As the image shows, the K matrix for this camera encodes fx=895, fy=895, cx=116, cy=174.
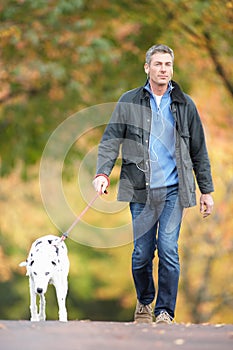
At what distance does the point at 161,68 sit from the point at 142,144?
645 mm

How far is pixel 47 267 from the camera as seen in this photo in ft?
23.6

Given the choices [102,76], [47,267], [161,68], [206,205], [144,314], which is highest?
[102,76]

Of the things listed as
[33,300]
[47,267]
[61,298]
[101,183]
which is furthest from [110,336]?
[101,183]

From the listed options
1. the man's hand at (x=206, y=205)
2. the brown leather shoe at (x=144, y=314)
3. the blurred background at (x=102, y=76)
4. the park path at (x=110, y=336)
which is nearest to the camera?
the park path at (x=110, y=336)

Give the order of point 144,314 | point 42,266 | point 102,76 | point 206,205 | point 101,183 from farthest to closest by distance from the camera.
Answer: point 102,76 → point 144,314 → point 206,205 → point 101,183 → point 42,266

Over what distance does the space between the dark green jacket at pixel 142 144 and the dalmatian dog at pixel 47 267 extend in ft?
2.36

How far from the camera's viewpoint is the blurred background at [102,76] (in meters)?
15.2

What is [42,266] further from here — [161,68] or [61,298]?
[161,68]

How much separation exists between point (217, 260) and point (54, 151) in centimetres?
769

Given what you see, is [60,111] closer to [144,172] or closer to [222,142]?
[222,142]

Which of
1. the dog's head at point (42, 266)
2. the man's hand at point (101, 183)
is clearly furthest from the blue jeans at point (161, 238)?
the dog's head at point (42, 266)

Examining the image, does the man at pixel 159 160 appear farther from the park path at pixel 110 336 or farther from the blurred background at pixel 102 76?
the blurred background at pixel 102 76

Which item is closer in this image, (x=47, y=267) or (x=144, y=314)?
(x=47, y=267)

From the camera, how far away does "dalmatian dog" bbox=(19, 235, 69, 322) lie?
23.5 ft
